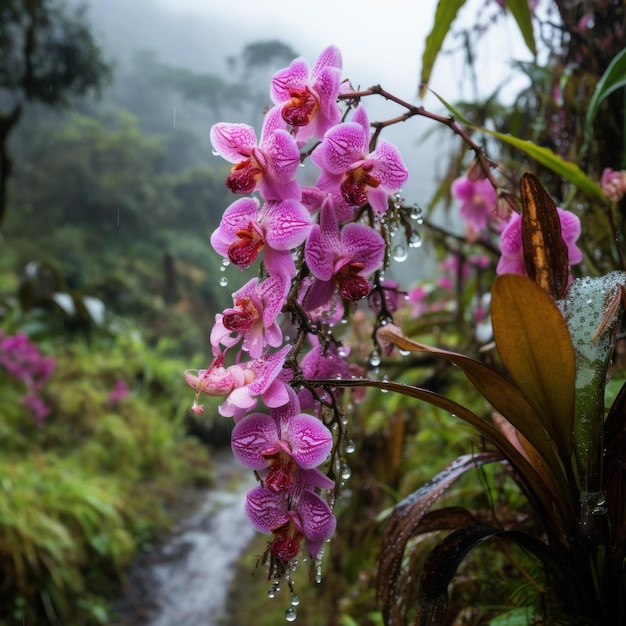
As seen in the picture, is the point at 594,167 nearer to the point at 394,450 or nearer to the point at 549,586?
the point at 549,586

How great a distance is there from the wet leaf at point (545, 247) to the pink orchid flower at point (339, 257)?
0.11 m

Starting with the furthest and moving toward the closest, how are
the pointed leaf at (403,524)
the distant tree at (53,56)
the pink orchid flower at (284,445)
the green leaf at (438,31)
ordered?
the distant tree at (53,56) → the green leaf at (438,31) → the pointed leaf at (403,524) → the pink orchid flower at (284,445)

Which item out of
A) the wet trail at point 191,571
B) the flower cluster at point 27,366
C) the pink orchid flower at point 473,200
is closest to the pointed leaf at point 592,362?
the pink orchid flower at point 473,200

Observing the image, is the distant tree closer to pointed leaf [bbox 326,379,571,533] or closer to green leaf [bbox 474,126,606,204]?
green leaf [bbox 474,126,606,204]

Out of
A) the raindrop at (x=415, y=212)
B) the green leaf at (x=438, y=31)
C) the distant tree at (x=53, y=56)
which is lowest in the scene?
the raindrop at (x=415, y=212)

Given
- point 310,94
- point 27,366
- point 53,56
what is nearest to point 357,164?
point 310,94

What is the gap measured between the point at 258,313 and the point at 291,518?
12 centimetres

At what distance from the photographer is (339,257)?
0.34 metres

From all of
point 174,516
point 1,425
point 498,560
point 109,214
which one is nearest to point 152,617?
point 174,516

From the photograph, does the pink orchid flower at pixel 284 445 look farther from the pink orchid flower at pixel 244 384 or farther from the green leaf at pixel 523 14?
the green leaf at pixel 523 14

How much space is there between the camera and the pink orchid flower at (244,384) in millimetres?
297

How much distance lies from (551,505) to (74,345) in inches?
172

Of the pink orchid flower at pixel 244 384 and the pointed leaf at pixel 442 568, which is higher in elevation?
the pink orchid flower at pixel 244 384

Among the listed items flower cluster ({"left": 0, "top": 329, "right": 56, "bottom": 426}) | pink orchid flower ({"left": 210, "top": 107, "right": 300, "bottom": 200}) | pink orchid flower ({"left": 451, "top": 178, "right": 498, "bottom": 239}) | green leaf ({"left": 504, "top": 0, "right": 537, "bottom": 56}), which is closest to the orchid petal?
pink orchid flower ({"left": 210, "top": 107, "right": 300, "bottom": 200})
